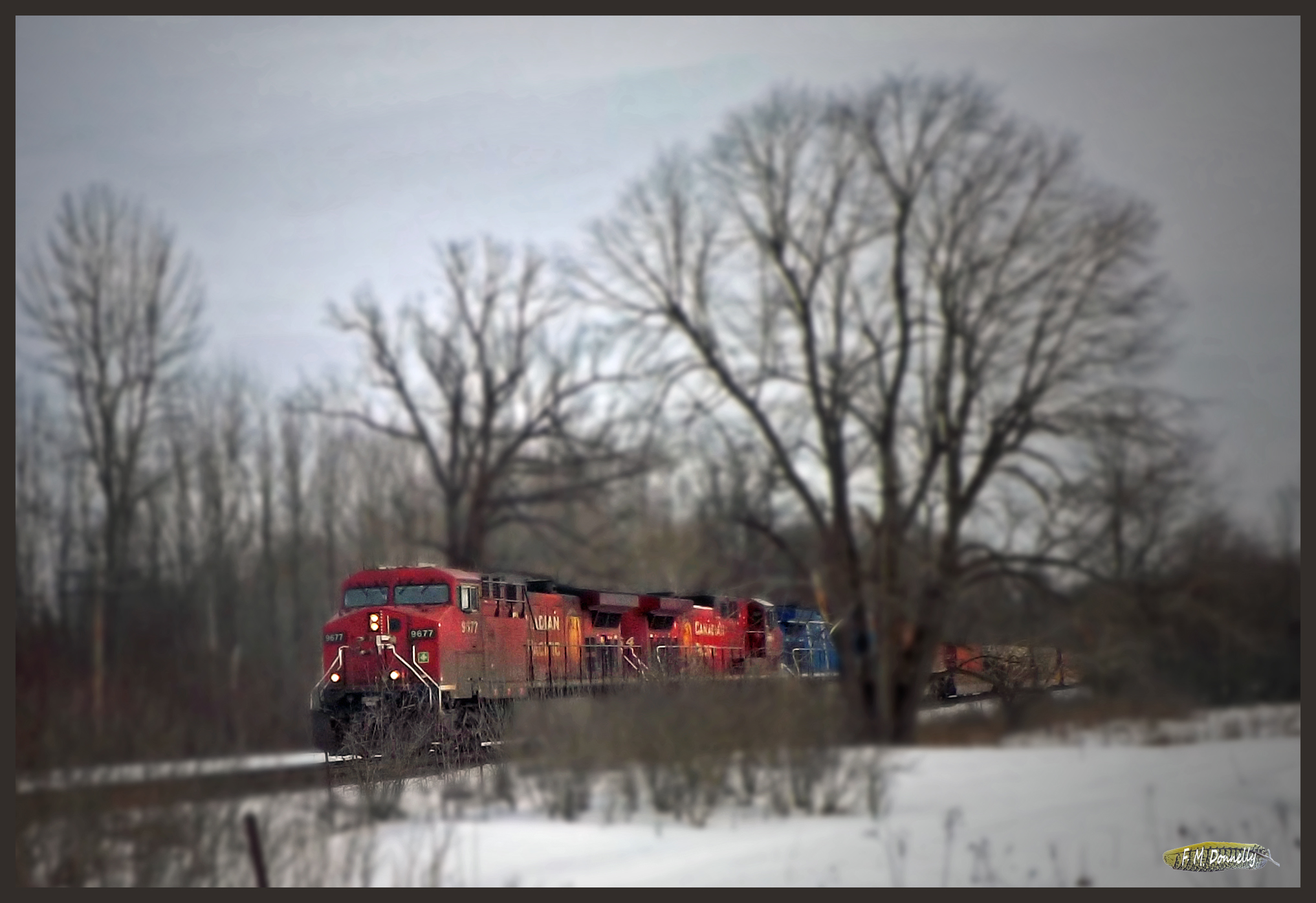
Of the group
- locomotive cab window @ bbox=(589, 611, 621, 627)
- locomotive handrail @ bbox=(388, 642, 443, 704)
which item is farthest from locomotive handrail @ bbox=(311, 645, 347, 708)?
locomotive cab window @ bbox=(589, 611, 621, 627)

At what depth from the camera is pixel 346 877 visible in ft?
40.4

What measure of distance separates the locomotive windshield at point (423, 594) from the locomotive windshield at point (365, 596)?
0.05m

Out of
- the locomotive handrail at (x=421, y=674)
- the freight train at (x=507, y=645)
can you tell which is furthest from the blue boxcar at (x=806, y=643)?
the locomotive handrail at (x=421, y=674)

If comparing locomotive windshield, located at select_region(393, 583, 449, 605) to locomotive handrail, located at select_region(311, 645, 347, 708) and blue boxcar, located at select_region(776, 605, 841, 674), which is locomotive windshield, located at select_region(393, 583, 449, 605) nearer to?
locomotive handrail, located at select_region(311, 645, 347, 708)

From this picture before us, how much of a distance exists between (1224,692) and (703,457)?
12.5 feet

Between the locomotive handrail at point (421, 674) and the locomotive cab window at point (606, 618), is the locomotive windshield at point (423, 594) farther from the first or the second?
the locomotive cab window at point (606, 618)

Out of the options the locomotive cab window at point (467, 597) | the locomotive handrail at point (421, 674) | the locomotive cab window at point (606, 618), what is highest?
the locomotive cab window at point (467, 597)

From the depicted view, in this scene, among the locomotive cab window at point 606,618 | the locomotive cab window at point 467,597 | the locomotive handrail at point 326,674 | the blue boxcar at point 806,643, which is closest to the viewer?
the locomotive handrail at point 326,674

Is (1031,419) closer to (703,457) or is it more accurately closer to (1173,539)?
(1173,539)

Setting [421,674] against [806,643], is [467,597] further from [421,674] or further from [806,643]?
[806,643]

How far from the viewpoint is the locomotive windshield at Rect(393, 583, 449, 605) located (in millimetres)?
3297

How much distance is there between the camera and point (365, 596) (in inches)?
133

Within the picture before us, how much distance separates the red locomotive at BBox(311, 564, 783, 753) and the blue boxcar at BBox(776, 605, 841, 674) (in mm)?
50

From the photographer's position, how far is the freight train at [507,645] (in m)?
3.09
